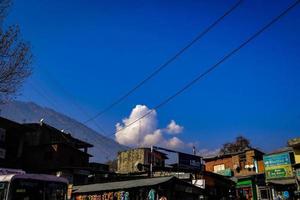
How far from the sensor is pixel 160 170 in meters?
33.7

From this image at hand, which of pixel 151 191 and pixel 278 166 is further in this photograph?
pixel 278 166

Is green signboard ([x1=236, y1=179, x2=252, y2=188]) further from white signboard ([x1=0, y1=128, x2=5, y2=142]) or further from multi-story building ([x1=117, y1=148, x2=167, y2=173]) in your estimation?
white signboard ([x1=0, y1=128, x2=5, y2=142])

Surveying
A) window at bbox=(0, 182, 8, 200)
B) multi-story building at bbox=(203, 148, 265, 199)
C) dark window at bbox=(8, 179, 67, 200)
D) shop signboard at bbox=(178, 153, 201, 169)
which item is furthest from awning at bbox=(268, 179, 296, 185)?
window at bbox=(0, 182, 8, 200)

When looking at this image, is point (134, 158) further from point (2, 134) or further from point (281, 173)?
point (281, 173)

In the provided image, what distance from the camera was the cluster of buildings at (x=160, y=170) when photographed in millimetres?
22242

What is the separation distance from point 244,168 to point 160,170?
15.6 m

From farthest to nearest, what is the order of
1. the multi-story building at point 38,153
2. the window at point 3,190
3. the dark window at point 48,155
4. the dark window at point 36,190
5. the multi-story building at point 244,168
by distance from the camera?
the dark window at point 48,155 < the multi-story building at point 244,168 < the multi-story building at point 38,153 < the dark window at point 36,190 < the window at point 3,190

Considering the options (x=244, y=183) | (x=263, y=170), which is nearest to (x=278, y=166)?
(x=263, y=170)

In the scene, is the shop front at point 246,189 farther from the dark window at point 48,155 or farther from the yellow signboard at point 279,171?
the dark window at point 48,155

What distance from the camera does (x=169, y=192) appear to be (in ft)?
67.7

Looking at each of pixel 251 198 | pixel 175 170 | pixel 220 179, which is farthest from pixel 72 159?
pixel 251 198

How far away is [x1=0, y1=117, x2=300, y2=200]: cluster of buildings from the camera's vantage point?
2224cm

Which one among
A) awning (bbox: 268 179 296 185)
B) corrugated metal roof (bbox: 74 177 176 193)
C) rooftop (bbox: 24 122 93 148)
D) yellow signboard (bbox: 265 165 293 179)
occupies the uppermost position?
rooftop (bbox: 24 122 93 148)

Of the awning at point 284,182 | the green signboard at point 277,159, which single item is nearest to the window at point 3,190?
the awning at point 284,182
